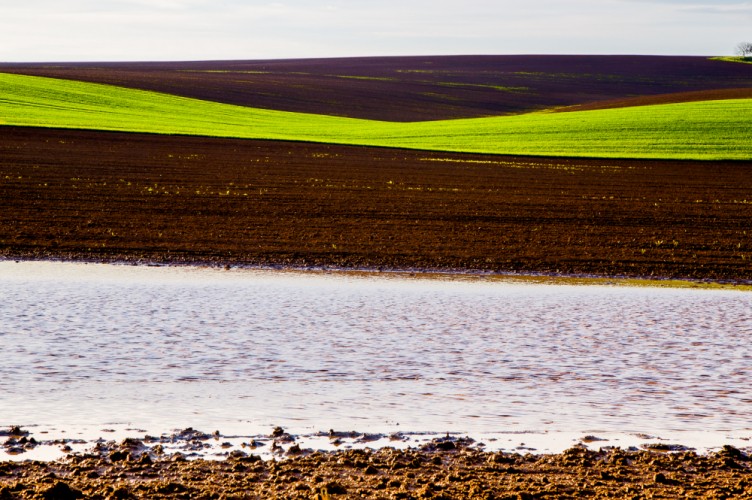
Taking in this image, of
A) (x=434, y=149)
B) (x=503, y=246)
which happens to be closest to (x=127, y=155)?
(x=434, y=149)

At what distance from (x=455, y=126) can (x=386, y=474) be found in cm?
6029

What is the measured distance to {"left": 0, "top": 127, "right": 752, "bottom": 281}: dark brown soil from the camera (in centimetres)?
2228

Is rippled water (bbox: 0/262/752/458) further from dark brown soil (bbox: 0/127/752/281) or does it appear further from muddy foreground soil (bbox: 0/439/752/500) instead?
dark brown soil (bbox: 0/127/752/281)

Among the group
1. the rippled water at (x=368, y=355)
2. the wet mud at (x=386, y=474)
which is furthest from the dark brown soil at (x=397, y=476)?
the rippled water at (x=368, y=355)

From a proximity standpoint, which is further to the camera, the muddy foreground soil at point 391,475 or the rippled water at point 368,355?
the rippled water at point 368,355

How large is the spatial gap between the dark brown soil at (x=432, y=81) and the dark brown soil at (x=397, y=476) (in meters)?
84.0

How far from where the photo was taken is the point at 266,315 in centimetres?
1574

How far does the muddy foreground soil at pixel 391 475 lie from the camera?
287 inches

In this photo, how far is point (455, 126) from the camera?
220ft

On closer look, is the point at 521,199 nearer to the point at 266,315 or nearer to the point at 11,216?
the point at 11,216

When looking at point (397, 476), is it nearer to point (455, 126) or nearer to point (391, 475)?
point (391, 475)

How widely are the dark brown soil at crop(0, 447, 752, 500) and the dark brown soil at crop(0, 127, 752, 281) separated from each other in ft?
42.4

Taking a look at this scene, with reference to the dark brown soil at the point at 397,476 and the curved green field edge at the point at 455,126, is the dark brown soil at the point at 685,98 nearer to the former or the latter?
the curved green field edge at the point at 455,126

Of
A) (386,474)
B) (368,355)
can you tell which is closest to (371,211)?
(368,355)
